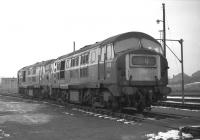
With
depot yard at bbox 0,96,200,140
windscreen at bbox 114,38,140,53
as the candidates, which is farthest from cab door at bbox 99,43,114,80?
depot yard at bbox 0,96,200,140

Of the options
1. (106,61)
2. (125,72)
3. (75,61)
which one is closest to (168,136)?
(125,72)

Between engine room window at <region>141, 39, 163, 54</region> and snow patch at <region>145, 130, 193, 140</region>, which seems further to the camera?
engine room window at <region>141, 39, 163, 54</region>

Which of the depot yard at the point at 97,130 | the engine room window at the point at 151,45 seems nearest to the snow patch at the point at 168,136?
the depot yard at the point at 97,130

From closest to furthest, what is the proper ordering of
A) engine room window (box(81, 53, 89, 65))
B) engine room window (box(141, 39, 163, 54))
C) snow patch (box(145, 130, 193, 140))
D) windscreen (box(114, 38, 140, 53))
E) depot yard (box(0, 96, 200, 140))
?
snow patch (box(145, 130, 193, 140)), depot yard (box(0, 96, 200, 140)), windscreen (box(114, 38, 140, 53)), engine room window (box(141, 39, 163, 54)), engine room window (box(81, 53, 89, 65))

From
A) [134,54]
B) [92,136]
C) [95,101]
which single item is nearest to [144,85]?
[134,54]

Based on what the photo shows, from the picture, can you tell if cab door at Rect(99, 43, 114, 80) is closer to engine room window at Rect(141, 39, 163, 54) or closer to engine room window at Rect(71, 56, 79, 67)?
engine room window at Rect(141, 39, 163, 54)

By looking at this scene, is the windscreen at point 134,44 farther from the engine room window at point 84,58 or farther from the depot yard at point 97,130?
Result: the depot yard at point 97,130

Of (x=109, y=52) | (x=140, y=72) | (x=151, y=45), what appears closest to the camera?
(x=140, y=72)

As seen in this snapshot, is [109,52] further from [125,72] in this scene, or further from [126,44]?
[125,72]

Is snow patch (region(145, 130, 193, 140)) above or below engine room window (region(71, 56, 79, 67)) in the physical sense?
below

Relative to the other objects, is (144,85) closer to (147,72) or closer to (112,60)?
(147,72)

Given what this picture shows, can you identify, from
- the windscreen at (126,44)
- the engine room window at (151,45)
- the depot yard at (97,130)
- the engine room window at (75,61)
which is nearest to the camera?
the depot yard at (97,130)

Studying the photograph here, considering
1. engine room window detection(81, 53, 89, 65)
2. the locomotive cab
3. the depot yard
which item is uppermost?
engine room window detection(81, 53, 89, 65)

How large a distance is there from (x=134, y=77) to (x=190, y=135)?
21.3 feet
